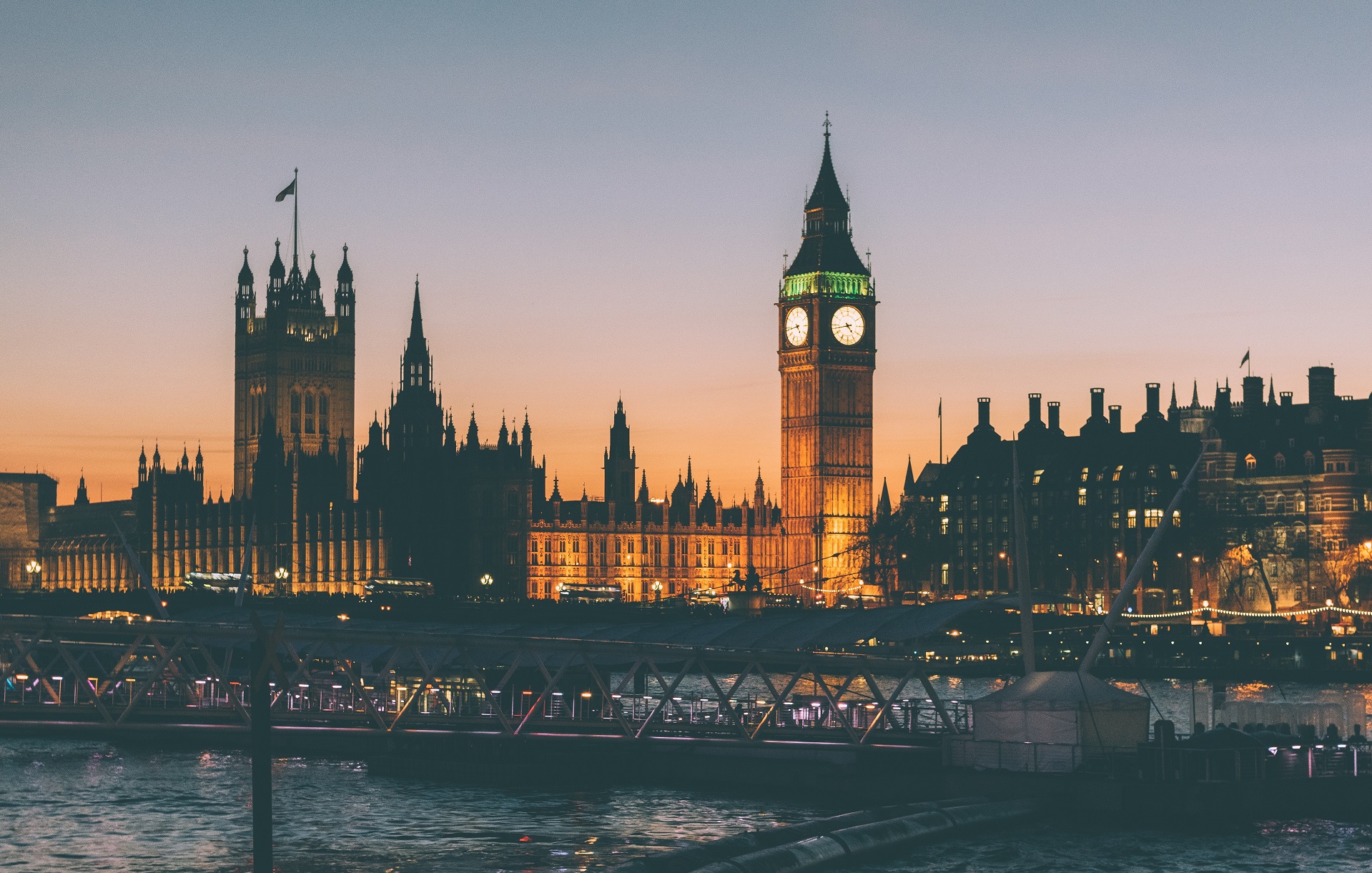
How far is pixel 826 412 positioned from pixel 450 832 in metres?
135

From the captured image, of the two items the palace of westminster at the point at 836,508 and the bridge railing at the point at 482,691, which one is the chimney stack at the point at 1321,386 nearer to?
the palace of westminster at the point at 836,508

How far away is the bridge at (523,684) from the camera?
172 feet

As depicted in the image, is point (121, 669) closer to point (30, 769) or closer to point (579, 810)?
point (30, 769)

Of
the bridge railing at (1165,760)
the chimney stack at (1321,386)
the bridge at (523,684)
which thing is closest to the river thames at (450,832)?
the bridge railing at (1165,760)

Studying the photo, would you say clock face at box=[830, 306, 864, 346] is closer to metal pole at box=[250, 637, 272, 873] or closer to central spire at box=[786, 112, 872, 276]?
central spire at box=[786, 112, 872, 276]

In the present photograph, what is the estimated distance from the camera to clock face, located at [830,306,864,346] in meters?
189

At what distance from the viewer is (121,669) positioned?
69.2m

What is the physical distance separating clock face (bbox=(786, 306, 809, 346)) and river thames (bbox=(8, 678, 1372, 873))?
122 meters

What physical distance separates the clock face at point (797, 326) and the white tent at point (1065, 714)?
135864 mm

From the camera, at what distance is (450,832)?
54.0 meters

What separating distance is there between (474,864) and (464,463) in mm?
133000

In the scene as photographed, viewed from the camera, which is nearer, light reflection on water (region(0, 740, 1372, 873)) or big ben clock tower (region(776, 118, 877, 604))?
light reflection on water (region(0, 740, 1372, 873))

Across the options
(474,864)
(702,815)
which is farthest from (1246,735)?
(474,864)

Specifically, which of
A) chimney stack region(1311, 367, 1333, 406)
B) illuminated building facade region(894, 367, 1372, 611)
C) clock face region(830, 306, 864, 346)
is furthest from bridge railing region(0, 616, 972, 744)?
clock face region(830, 306, 864, 346)
